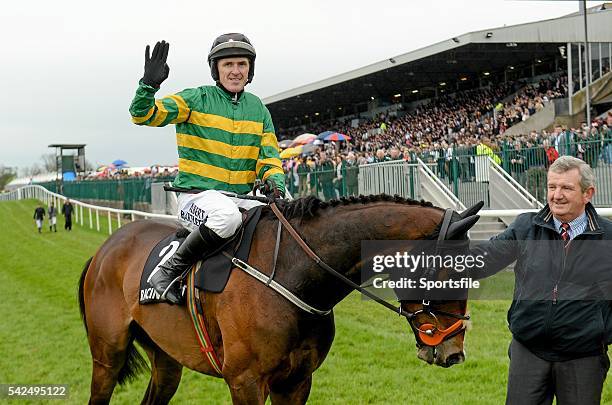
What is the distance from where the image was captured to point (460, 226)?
8.97 ft

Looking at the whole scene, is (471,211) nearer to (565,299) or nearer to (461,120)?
(565,299)

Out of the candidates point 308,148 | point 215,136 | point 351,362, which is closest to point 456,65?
point 308,148

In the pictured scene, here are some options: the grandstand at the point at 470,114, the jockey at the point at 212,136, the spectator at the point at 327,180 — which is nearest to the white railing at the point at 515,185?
the grandstand at the point at 470,114

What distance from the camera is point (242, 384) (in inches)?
121

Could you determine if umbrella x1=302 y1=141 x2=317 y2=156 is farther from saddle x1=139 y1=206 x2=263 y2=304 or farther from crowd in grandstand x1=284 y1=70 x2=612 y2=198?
saddle x1=139 y1=206 x2=263 y2=304

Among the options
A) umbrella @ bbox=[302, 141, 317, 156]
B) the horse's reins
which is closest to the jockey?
the horse's reins

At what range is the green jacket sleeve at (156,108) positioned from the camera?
3338mm

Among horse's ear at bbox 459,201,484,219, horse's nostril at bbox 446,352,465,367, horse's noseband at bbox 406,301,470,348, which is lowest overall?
horse's nostril at bbox 446,352,465,367

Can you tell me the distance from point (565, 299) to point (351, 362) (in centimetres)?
310

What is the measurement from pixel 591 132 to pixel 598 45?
44.7 feet

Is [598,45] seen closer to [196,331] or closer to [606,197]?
[606,197]

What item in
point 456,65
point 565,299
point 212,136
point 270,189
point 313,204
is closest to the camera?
point 565,299

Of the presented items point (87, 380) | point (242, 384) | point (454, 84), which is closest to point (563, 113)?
point (454, 84)

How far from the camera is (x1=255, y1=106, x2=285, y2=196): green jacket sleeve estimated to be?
3.78 meters
